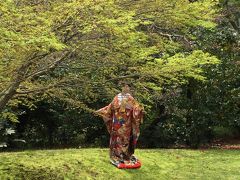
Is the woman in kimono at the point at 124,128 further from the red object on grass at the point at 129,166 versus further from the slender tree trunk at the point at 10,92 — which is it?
the slender tree trunk at the point at 10,92

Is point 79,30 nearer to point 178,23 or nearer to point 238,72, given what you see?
point 178,23

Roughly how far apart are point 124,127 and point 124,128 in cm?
3

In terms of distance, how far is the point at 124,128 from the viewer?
1034 cm

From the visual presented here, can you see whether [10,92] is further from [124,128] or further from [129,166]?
[129,166]

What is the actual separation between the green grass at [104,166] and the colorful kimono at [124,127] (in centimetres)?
35

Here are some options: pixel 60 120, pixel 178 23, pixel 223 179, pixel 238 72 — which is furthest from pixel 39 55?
pixel 238 72

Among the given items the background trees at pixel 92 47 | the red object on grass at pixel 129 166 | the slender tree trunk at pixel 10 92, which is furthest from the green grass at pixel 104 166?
the slender tree trunk at pixel 10 92

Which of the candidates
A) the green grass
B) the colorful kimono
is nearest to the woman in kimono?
the colorful kimono

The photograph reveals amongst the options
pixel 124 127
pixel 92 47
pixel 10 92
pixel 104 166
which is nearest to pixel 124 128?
pixel 124 127

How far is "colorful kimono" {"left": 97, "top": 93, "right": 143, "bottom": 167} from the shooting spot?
33.6 ft

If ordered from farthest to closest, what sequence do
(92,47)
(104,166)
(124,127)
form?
(124,127), (104,166), (92,47)

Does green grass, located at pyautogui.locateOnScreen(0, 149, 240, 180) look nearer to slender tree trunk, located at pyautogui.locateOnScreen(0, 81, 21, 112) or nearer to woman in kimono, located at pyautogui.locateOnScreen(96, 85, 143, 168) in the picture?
woman in kimono, located at pyautogui.locateOnScreen(96, 85, 143, 168)

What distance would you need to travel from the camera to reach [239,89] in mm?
15141

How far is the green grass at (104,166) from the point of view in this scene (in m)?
9.39
